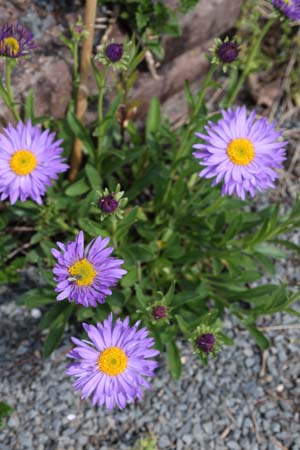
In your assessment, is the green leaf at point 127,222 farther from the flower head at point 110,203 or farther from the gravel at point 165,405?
the gravel at point 165,405

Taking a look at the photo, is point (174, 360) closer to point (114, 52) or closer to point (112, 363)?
point (112, 363)

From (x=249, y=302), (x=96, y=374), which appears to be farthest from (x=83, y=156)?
(x=96, y=374)

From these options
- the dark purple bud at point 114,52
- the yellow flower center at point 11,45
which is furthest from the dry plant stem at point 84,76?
the yellow flower center at point 11,45

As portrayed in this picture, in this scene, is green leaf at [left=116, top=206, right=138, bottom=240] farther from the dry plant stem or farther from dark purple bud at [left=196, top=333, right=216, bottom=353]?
the dry plant stem

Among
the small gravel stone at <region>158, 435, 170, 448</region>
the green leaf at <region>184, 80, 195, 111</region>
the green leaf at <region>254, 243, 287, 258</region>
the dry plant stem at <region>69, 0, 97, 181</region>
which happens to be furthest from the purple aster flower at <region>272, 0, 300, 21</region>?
the small gravel stone at <region>158, 435, 170, 448</region>

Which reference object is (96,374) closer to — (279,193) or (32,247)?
(32,247)

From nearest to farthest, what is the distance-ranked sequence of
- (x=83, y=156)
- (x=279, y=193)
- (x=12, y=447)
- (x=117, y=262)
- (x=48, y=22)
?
(x=117, y=262) < (x=12, y=447) < (x=48, y=22) < (x=83, y=156) < (x=279, y=193)
